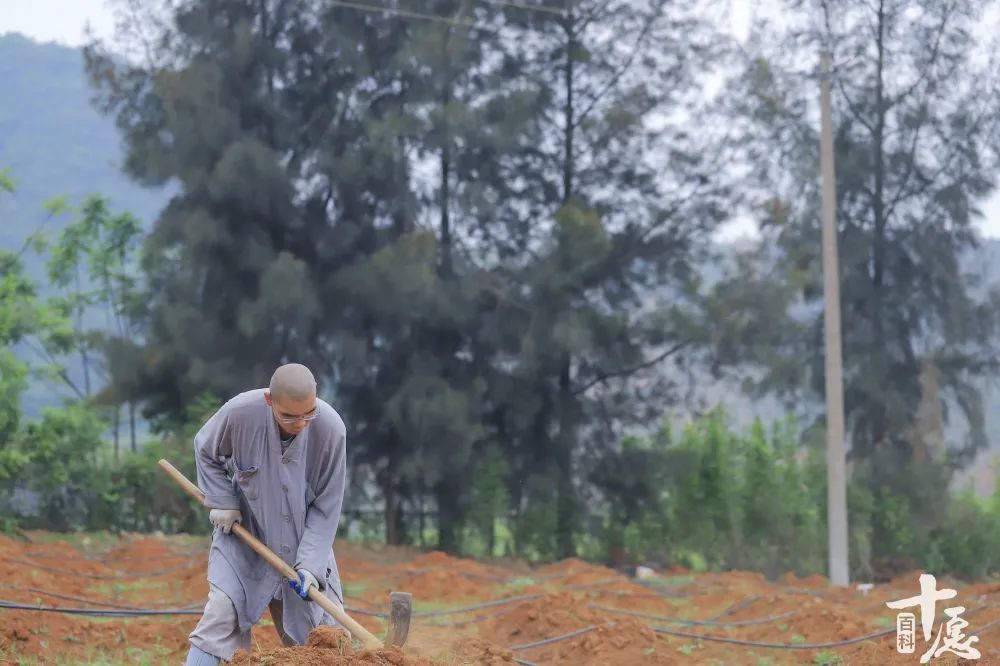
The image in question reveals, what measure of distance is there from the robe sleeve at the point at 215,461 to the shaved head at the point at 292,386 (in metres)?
0.34

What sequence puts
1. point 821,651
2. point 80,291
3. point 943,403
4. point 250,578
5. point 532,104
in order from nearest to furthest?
point 250,578
point 821,651
point 532,104
point 943,403
point 80,291

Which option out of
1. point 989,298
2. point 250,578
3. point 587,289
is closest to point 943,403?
point 989,298

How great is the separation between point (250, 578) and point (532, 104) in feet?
45.4

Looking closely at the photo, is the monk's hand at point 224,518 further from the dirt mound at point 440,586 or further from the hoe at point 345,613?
the dirt mound at point 440,586

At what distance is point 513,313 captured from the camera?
18359 mm

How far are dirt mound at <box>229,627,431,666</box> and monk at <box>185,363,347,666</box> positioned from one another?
0.14m

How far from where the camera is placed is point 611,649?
8.34 metres

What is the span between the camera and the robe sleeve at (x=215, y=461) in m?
5.06

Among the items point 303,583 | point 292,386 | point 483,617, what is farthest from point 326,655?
point 483,617

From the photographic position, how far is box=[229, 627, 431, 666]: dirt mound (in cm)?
482

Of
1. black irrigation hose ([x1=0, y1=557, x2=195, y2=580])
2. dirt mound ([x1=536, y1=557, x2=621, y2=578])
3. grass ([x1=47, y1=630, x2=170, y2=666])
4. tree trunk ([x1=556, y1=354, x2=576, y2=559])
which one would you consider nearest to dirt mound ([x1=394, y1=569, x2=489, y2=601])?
dirt mound ([x1=536, y1=557, x2=621, y2=578])

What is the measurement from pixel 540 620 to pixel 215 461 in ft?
14.8

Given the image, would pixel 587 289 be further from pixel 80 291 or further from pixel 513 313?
pixel 80 291

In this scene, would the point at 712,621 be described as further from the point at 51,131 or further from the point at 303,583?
the point at 51,131
